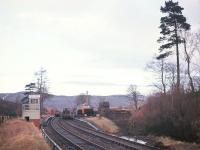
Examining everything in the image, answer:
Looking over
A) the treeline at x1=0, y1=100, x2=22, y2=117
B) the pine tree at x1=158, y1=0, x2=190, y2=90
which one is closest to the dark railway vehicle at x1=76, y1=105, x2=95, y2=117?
the treeline at x1=0, y1=100, x2=22, y2=117

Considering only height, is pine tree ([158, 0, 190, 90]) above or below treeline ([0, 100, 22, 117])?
above

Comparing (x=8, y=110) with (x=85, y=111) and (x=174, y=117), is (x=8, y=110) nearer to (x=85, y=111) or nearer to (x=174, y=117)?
(x=85, y=111)

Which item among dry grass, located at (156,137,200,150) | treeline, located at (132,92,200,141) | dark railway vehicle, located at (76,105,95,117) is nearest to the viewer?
dry grass, located at (156,137,200,150)

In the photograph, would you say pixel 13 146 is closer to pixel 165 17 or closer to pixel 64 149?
pixel 64 149

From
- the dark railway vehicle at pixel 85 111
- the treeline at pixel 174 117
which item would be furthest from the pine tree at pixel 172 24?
the dark railway vehicle at pixel 85 111

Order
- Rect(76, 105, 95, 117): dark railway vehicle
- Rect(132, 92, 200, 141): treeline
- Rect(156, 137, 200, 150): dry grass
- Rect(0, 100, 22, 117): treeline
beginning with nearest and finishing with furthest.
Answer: Rect(156, 137, 200, 150): dry grass < Rect(132, 92, 200, 141): treeline < Rect(0, 100, 22, 117): treeline < Rect(76, 105, 95, 117): dark railway vehicle

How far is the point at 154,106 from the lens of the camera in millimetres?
45156

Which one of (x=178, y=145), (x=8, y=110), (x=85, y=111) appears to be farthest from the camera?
(x=85, y=111)

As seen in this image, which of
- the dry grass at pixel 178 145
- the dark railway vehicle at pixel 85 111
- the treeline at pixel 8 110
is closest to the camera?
the dry grass at pixel 178 145

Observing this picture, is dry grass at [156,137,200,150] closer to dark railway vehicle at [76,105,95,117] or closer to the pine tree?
the pine tree

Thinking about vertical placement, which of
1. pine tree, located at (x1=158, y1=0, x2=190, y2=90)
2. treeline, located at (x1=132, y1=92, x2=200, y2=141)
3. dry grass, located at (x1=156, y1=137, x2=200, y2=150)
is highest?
pine tree, located at (x1=158, y1=0, x2=190, y2=90)

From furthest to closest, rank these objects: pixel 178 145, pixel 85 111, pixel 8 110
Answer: pixel 85 111, pixel 8 110, pixel 178 145

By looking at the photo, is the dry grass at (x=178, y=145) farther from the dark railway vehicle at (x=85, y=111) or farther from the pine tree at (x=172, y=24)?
the dark railway vehicle at (x=85, y=111)

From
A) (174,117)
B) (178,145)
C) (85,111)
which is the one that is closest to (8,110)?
(85,111)
